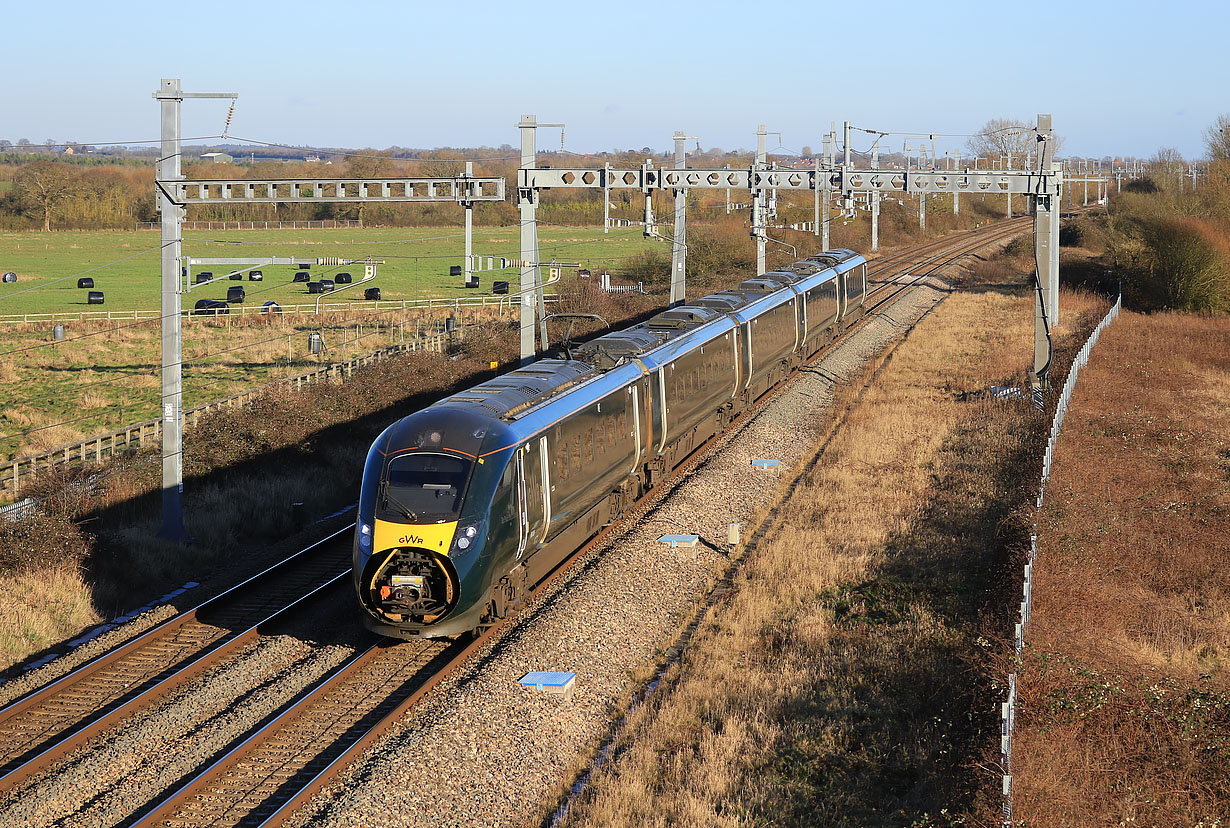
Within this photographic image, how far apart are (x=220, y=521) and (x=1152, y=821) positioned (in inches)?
631

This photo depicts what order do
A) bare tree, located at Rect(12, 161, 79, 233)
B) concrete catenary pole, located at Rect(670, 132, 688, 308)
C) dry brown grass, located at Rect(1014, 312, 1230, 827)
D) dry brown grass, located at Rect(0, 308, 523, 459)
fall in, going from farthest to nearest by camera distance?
bare tree, located at Rect(12, 161, 79, 233), dry brown grass, located at Rect(0, 308, 523, 459), concrete catenary pole, located at Rect(670, 132, 688, 308), dry brown grass, located at Rect(1014, 312, 1230, 827)

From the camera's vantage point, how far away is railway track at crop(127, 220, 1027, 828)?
34.2 feet

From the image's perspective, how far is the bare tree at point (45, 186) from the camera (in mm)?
96938

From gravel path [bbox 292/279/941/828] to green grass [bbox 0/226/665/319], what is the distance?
1771 inches

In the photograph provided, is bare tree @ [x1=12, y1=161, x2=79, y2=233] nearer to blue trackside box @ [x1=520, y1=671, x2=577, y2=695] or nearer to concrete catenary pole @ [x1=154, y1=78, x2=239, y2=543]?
concrete catenary pole @ [x1=154, y1=78, x2=239, y2=543]

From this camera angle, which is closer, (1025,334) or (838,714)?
(838,714)

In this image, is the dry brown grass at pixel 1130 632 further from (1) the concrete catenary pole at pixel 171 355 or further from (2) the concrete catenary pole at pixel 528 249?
(1) the concrete catenary pole at pixel 171 355

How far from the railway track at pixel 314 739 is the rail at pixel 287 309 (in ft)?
131

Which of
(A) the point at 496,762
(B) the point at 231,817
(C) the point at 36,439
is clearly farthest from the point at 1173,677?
(C) the point at 36,439

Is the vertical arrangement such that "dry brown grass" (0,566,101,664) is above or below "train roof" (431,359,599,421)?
below

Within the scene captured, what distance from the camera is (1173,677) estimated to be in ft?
43.7

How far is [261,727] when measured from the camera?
39.9ft

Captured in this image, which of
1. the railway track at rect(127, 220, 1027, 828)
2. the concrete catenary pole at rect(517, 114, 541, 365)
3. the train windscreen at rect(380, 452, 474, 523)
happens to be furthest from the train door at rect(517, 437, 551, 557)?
the concrete catenary pole at rect(517, 114, 541, 365)

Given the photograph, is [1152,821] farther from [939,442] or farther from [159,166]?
[159,166]
